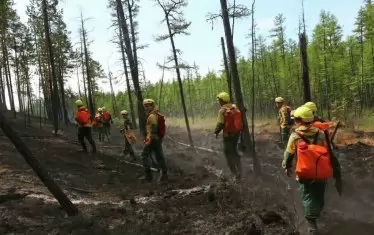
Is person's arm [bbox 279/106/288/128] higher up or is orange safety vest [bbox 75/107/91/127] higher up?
orange safety vest [bbox 75/107/91/127]

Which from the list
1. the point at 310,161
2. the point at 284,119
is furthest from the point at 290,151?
the point at 284,119

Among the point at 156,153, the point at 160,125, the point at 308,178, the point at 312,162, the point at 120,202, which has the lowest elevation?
the point at 120,202

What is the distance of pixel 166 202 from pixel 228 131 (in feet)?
9.07

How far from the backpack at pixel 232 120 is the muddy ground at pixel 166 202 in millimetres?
1242

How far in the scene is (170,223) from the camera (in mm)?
6930

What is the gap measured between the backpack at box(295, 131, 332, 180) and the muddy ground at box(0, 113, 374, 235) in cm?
90

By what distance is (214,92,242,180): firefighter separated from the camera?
A: 10.3 metres

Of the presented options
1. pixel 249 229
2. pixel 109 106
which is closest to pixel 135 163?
pixel 249 229

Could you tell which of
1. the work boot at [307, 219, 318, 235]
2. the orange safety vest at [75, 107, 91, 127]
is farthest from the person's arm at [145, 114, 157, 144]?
the work boot at [307, 219, 318, 235]

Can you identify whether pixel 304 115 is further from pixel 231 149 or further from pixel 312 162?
pixel 231 149

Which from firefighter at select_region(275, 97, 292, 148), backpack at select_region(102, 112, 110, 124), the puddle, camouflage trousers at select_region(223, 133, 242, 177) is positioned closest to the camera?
the puddle

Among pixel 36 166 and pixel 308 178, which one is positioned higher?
pixel 36 166

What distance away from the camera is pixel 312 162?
6.03 metres

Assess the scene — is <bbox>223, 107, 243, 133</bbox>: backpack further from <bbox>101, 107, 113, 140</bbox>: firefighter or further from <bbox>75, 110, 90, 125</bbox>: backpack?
<bbox>101, 107, 113, 140</bbox>: firefighter
